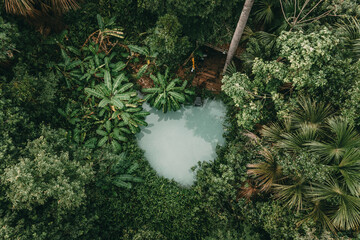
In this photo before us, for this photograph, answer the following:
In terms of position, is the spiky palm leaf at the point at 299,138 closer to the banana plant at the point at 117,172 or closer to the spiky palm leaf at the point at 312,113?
the spiky palm leaf at the point at 312,113

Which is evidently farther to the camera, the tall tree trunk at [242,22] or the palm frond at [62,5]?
the palm frond at [62,5]

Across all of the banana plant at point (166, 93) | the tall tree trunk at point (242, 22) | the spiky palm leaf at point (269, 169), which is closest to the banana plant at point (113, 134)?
the banana plant at point (166, 93)

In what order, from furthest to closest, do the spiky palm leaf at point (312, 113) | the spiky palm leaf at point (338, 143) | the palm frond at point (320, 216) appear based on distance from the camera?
the spiky palm leaf at point (312, 113) → the palm frond at point (320, 216) → the spiky palm leaf at point (338, 143)

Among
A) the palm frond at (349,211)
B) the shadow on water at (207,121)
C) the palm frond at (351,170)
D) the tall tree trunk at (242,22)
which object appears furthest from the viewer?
the shadow on water at (207,121)

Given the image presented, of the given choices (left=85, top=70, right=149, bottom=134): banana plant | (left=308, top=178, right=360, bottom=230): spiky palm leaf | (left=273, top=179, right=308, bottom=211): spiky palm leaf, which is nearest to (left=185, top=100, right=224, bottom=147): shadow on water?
(left=85, top=70, right=149, bottom=134): banana plant

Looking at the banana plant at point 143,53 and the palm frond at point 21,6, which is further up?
the palm frond at point 21,6

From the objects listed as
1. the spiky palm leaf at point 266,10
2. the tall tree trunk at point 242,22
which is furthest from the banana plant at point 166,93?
the spiky palm leaf at point 266,10

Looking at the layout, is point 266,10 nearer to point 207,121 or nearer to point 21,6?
point 207,121

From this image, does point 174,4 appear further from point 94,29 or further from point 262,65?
point 94,29

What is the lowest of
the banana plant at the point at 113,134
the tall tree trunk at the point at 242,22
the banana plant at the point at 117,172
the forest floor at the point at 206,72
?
the banana plant at the point at 117,172
